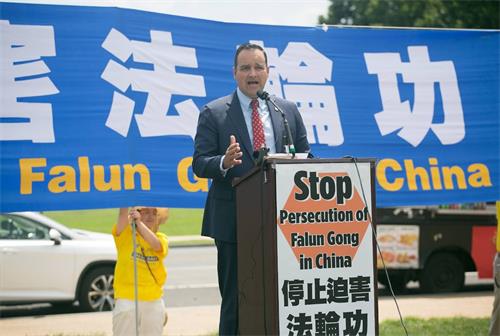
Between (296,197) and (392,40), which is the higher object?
(392,40)

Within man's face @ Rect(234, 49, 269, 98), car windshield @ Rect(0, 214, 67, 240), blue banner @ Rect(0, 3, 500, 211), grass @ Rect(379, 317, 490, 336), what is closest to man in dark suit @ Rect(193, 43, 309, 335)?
man's face @ Rect(234, 49, 269, 98)

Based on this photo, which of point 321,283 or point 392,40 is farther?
point 392,40

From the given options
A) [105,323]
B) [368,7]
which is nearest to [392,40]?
[105,323]

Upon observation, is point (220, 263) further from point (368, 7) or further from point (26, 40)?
point (368, 7)

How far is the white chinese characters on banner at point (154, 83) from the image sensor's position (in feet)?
21.9

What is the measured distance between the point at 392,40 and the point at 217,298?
744 cm

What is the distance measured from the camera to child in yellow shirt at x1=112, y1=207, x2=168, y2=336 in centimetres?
648

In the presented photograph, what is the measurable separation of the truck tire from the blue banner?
18.6 ft

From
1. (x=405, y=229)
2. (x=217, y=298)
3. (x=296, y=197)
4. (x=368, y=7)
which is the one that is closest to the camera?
(x=296, y=197)

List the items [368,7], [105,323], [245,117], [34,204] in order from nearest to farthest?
[245,117] → [34,204] → [105,323] → [368,7]

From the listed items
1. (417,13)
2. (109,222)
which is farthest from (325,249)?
(417,13)

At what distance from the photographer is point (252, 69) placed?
4953mm

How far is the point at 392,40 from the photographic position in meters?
7.70

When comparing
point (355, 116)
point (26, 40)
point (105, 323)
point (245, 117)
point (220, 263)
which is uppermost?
point (26, 40)
